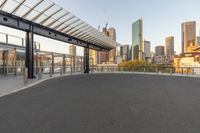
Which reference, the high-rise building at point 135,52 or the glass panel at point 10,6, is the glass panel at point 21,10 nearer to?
the glass panel at point 10,6

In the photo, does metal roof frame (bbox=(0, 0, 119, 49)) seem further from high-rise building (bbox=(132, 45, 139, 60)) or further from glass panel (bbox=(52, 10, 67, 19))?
high-rise building (bbox=(132, 45, 139, 60))

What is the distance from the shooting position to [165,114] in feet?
12.3

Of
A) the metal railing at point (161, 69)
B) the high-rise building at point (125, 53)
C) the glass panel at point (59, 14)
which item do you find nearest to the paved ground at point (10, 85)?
the glass panel at point (59, 14)

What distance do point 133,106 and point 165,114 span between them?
987 mm

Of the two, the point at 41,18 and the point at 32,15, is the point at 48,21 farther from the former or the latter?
the point at 32,15

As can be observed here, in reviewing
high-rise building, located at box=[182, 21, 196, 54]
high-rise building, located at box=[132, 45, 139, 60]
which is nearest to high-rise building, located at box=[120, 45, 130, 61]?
high-rise building, located at box=[132, 45, 139, 60]

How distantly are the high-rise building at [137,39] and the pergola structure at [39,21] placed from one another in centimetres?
6996

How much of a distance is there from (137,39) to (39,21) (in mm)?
89369

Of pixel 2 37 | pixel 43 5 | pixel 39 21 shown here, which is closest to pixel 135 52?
pixel 2 37

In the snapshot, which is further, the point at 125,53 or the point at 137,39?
the point at 125,53

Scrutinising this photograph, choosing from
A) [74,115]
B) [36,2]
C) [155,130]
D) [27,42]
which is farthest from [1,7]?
[155,130]

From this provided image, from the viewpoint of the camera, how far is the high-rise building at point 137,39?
8419 centimetres

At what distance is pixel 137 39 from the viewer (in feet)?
308

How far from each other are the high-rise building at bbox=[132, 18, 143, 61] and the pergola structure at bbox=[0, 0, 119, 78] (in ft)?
230
